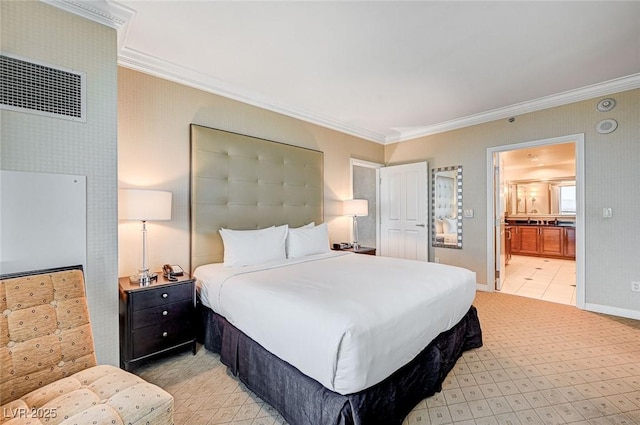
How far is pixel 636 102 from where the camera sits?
10.5ft

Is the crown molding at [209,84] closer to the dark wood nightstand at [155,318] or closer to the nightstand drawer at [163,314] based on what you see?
the dark wood nightstand at [155,318]

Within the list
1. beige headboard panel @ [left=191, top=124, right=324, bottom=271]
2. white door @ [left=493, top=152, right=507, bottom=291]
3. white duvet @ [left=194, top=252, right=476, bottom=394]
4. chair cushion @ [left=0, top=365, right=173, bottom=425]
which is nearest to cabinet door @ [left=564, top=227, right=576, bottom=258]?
white door @ [left=493, top=152, right=507, bottom=291]

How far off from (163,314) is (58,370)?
0.89 metres

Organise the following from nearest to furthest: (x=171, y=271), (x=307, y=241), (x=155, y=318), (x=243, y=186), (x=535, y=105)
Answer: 1. (x=155, y=318)
2. (x=171, y=271)
3. (x=243, y=186)
4. (x=307, y=241)
5. (x=535, y=105)

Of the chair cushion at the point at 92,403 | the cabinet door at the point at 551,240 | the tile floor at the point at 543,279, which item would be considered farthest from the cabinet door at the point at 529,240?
the chair cushion at the point at 92,403

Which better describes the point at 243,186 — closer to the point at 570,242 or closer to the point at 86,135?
the point at 86,135

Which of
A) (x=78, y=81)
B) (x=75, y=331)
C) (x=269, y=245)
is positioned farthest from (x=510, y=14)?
(x=75, y=331)

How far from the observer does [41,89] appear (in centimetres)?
179

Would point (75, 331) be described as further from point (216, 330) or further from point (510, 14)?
point (510, 14)

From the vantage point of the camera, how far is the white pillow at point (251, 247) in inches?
111

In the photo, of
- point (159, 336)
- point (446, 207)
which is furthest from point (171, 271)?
point (446, 207)

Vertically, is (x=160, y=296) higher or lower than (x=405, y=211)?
lower

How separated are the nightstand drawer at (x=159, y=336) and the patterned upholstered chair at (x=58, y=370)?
0.69 meters

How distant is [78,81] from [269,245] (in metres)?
2.01
